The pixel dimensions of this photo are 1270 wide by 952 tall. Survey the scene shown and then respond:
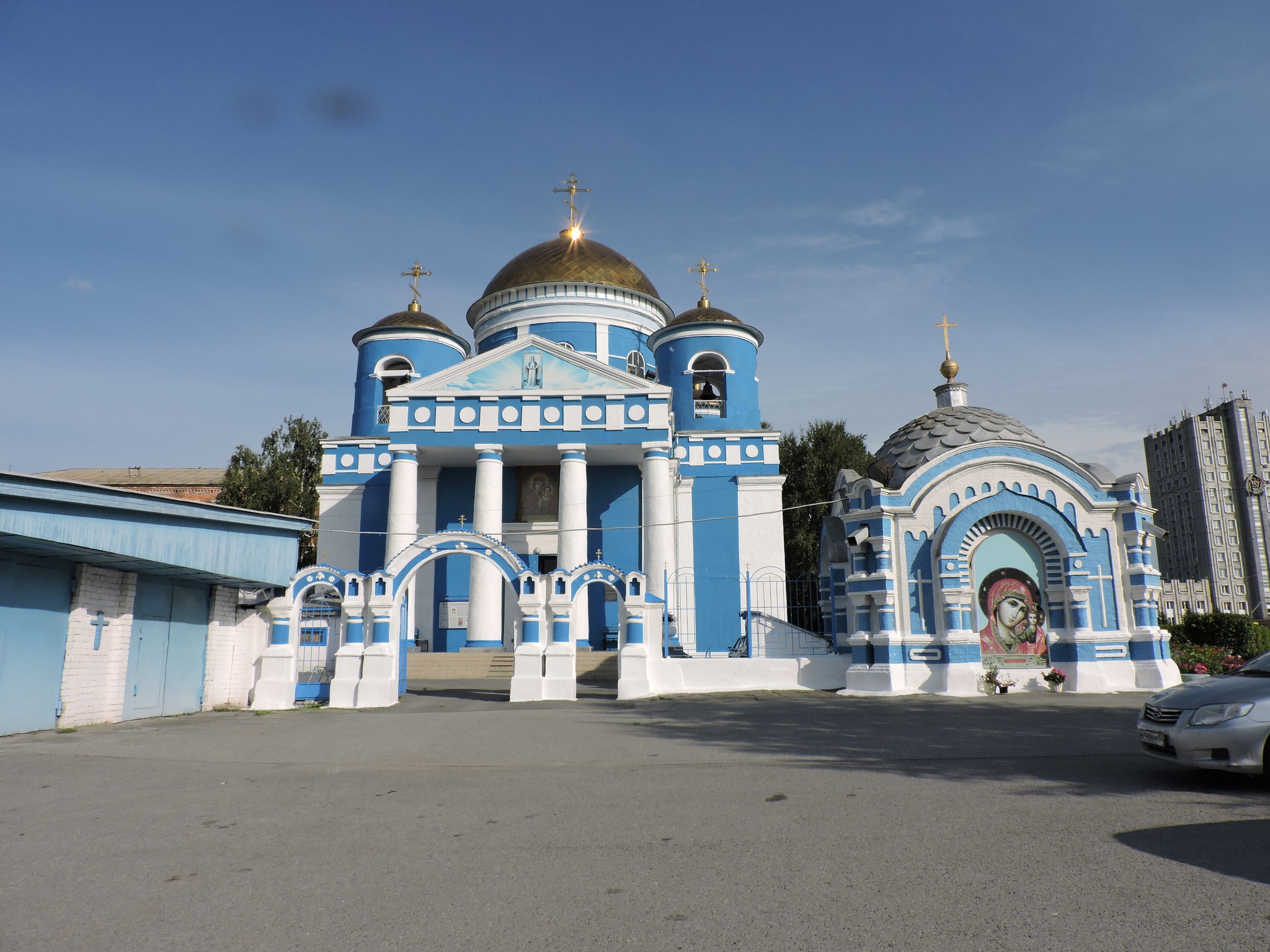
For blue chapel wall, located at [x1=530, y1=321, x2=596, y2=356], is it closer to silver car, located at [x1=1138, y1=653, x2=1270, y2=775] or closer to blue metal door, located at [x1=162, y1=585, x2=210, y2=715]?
blue metal door, located at [x1=162, y1=585, x2=210, y2=715]

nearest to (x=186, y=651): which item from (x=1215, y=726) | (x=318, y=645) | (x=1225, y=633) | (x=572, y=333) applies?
(x=318, y=645)

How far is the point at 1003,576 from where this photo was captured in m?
15.6

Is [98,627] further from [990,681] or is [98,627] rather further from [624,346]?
[624,346]

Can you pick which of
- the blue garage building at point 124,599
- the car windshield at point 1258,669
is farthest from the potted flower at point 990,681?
the blue garage building at point 124,599

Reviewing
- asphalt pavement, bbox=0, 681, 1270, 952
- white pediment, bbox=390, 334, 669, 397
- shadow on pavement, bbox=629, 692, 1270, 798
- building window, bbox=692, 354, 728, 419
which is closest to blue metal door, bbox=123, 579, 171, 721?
asphalt pavement, bbox=0, 681, 1270, 952

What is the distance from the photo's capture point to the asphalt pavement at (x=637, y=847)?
3.83 meters

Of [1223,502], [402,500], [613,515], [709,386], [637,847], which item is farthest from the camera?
[1223,502]

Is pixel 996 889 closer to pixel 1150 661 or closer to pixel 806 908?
pixel 806 908

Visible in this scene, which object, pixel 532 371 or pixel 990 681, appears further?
pixel 532 371

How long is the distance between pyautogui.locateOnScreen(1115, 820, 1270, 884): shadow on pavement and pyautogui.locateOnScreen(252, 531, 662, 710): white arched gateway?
10.2m

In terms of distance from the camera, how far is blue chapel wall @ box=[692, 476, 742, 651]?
77.8ft

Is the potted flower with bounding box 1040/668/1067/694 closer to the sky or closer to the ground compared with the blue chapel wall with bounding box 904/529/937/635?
closer to the ground

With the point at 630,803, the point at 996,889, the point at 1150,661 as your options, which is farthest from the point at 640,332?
the point at 996,889

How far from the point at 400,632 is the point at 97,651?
15.6 ft
